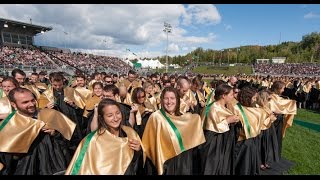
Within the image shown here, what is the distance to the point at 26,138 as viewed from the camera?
4.59 meters

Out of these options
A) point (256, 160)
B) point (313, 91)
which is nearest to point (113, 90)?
point (256, 160)

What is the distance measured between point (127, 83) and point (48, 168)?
8.04 meters

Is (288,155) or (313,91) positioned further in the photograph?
(313,91)

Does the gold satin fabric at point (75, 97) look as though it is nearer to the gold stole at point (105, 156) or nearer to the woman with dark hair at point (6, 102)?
the woman with dark hair at point (6, 102)

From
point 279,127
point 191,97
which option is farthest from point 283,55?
point 279,127

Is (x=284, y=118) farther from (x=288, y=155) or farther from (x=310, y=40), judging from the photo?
(x=310, y=40)

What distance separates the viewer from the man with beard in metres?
4.50

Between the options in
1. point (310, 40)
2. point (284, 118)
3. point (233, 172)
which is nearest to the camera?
point (233, 172)

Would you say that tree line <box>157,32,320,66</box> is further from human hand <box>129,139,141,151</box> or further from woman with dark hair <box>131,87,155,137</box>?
human hand <box>129,139,141,151</box>

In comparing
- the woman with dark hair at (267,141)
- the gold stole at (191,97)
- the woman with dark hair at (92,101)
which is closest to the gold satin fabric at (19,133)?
the woman with dark hair at (92,101)

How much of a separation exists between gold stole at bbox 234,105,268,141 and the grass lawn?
6.02 feet

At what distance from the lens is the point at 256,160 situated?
6.83 metres

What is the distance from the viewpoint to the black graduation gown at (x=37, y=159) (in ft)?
15.0

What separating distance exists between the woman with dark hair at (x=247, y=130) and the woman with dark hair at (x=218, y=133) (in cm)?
36
